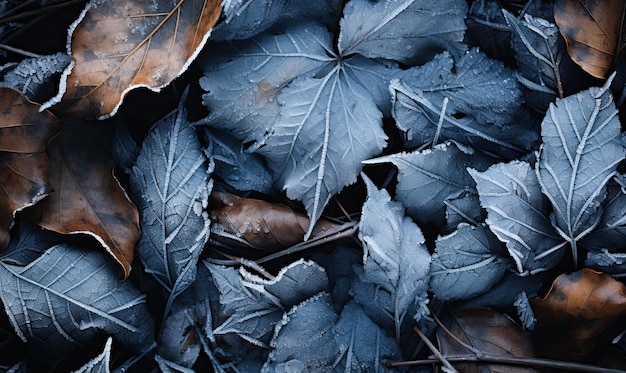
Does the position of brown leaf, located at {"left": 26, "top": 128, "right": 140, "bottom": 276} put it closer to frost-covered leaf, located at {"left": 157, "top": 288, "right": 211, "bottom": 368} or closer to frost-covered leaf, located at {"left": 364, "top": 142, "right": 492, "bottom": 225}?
frost-covered leaf, located at {"left": 157, "top": 288, "right": 211, "bottom": 368}

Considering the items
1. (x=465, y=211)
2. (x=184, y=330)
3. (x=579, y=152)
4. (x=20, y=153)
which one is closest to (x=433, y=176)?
(x=465, y=211)

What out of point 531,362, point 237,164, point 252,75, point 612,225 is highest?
point 252,75

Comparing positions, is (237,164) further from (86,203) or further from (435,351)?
(435,351)

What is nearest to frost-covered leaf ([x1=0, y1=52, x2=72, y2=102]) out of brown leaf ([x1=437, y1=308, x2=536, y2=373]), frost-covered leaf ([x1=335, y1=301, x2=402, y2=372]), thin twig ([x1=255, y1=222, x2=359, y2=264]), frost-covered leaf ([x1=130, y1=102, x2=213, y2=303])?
frost-covered leaf ([x1=130, y1=102, x2=213, y2=303])

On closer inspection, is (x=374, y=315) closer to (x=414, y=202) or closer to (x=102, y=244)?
(x=414, y=202)

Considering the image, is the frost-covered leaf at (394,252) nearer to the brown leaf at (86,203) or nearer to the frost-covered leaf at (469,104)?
the frost-covered leaf at (469,104)

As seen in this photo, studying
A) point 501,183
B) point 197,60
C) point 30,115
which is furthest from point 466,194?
point 30,115

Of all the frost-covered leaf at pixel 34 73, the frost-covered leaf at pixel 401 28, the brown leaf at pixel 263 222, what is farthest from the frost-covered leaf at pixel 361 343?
the frost-covered leaf at pixel 34 73
